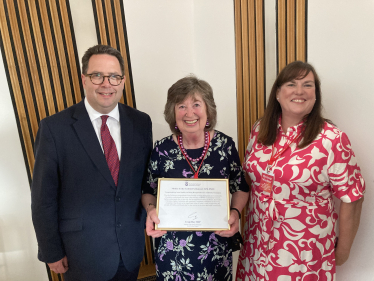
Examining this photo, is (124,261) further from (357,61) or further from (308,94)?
(357,61)

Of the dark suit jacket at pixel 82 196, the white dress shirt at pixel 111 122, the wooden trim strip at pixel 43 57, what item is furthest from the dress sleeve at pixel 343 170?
the wooden trim strip at pixel 43 57

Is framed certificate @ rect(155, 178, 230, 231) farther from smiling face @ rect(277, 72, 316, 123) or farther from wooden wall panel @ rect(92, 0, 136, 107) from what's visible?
wooden wall panel @ rect(92, 0, 136, 107)

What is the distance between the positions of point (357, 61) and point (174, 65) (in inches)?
69.2

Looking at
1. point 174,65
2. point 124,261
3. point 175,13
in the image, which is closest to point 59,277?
point 124,261

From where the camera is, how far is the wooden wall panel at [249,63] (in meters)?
2.17

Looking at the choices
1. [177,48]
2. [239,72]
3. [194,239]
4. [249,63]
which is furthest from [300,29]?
[194,239]

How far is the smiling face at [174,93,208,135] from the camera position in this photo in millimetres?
1503

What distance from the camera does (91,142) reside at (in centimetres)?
151

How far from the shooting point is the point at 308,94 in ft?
4.59

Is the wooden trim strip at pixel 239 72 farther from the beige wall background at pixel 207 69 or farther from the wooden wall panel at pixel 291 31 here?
the wooden wall panel at pixel 291 31

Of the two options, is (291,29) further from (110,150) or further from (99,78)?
(110,150)

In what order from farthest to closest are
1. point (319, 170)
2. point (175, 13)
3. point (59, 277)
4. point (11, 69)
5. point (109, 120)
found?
point (175, 13), point (59, 277), point (11, 69), point (109, 120), point (319, 170)

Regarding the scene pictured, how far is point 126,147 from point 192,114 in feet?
1.58

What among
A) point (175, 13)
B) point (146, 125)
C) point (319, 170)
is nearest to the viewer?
point (319, 170)
